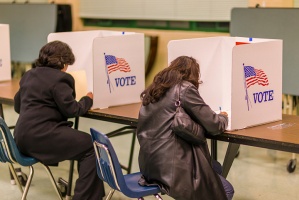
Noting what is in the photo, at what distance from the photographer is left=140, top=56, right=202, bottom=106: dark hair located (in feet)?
9.52

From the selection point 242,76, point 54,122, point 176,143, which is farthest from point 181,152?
point 54,122

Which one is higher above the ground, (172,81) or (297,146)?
(172,81)

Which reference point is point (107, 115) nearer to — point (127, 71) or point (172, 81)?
point (127, 71)

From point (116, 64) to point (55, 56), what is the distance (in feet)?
1.49

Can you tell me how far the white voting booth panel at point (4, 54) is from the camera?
16.0ft

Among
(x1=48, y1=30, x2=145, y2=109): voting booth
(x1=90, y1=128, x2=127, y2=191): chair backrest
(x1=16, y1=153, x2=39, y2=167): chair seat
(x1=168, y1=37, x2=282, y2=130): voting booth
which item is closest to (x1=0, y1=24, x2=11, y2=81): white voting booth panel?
(x1=48, y1=30, x2=145, y2=109): voting booth

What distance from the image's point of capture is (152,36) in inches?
256

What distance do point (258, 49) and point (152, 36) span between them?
339cm

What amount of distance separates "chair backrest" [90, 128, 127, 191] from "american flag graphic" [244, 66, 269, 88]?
82 centimetres

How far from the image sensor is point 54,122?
3480 millimetres

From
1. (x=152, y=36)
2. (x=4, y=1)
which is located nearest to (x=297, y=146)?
(x=152, y=36)

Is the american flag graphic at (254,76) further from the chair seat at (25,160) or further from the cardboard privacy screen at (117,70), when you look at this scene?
the chair seat at (25,160)

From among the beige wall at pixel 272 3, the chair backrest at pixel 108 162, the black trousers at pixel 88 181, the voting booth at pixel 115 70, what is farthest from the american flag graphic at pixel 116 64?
the beige wall at pixel 272 3

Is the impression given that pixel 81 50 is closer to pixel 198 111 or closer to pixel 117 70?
pixel 117 70
